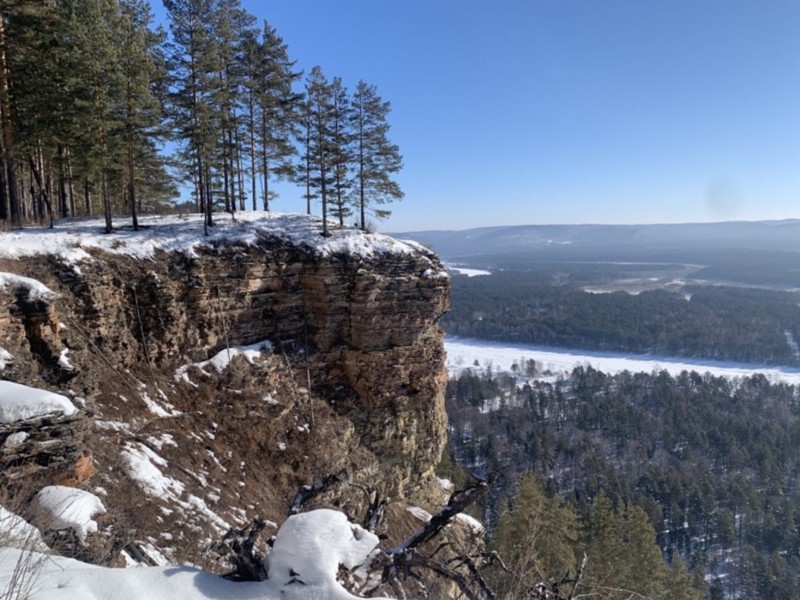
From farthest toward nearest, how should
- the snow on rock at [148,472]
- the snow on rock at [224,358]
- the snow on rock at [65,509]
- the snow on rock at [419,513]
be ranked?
the snow on rock at [419,513], the snow on rock at [224,358], the snow on rock at [148,472], the snow on rock at [65,509]

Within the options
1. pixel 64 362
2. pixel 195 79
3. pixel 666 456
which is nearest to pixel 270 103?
pixel 195 79

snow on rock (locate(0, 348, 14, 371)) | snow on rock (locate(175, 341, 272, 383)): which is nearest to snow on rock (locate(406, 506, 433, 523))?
snow on rock (locate(175, 341, 272, 383))

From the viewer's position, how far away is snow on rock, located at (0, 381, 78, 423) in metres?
7.99

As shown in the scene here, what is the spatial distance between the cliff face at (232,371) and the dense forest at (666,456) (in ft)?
36.8

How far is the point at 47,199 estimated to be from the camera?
20.3 metres

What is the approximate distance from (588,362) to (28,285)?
122312mm

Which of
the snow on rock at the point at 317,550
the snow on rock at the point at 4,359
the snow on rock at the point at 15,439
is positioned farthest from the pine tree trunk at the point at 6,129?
the snow on rock at the point at 317,550

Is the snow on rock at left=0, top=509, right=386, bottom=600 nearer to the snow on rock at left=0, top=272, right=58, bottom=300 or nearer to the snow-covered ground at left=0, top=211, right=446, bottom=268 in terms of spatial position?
the snow on rock at left=0, top=272, right=58, bottom=300

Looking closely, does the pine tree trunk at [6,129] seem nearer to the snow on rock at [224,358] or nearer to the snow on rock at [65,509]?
the snow on rock at [224,358]

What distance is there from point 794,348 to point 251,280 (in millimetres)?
153277

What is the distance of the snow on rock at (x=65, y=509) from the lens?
6652 mm

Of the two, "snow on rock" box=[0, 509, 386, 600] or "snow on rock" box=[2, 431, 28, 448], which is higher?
"snow on rock" box=[0, 509, 386, 600]

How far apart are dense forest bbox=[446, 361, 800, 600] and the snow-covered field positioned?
32.6 feet

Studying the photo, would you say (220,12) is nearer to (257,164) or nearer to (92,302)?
(257,164)
